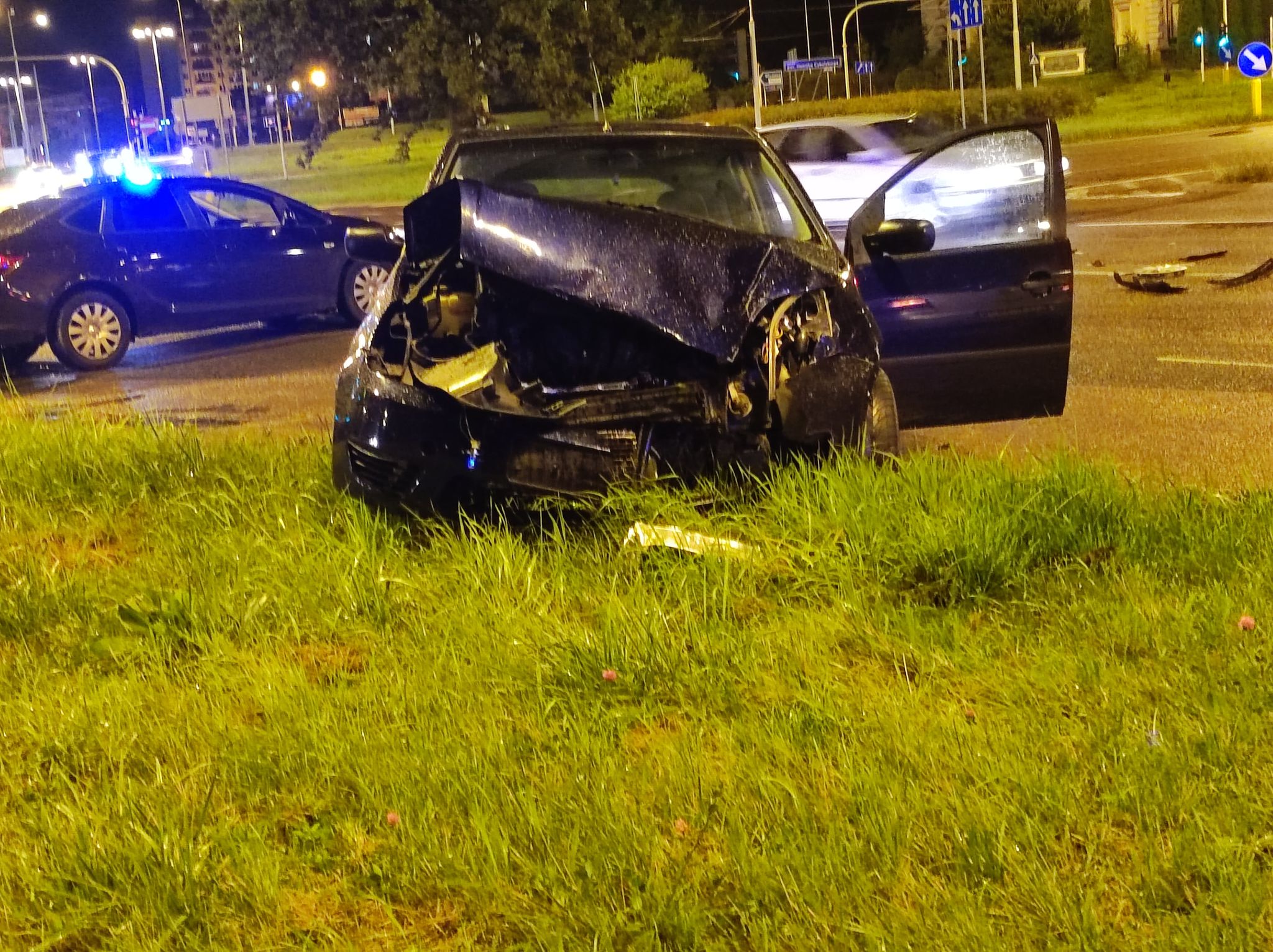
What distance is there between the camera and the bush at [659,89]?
43.4 metres

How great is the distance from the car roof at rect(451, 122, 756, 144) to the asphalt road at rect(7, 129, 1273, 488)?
1.84 metres

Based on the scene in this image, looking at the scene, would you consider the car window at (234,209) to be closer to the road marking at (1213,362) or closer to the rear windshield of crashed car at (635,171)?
the rear windshield of crashed car at (635,171)

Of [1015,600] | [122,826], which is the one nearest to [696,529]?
[1015,600]

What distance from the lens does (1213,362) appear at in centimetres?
852

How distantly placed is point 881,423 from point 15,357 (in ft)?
29.9

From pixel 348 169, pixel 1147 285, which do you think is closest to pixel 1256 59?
pixel 1147 285

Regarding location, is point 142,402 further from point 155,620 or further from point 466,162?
point 155,620

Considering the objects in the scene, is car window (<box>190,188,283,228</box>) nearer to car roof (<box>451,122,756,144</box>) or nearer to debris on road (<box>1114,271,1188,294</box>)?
car roof (<box>451,122,756,144</box>)

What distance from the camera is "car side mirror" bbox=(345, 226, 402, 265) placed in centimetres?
668

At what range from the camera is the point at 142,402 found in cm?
993

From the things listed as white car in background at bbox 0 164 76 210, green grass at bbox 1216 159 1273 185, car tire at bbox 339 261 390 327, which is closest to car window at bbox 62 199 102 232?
car tire at bbox 339 261 390 327

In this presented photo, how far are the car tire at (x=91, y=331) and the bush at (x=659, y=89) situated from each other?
102 feet

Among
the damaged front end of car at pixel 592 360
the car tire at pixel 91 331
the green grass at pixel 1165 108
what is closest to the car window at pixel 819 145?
the car tire at pixel 91 331

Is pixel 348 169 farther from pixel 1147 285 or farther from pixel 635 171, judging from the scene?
pixel 635 171
